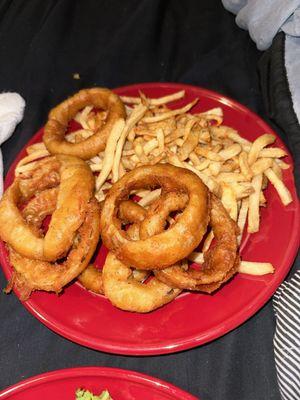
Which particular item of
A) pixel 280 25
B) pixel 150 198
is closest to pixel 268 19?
pixel 280 25

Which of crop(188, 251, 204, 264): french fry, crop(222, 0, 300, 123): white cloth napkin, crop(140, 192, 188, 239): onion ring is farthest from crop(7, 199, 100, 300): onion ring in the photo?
crop(222, 0, 300, 123): white cloth napkin

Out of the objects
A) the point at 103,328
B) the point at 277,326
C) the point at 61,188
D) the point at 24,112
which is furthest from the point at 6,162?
the point at 277,326

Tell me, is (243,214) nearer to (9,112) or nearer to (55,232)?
(55,232)

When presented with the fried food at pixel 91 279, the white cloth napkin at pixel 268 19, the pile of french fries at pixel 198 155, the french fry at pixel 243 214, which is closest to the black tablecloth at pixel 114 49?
the white cloth napkin at pixel 268 19

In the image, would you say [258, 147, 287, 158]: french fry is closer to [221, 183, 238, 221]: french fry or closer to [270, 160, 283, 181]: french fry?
[270, 160, 283, 181]: french fry

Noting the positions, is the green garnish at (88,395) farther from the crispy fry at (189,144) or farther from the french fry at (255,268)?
the crispy fry at (189,144)

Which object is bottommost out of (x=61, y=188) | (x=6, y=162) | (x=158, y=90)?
(x=6, y=162)

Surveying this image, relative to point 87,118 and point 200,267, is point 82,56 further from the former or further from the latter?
point 200,267
